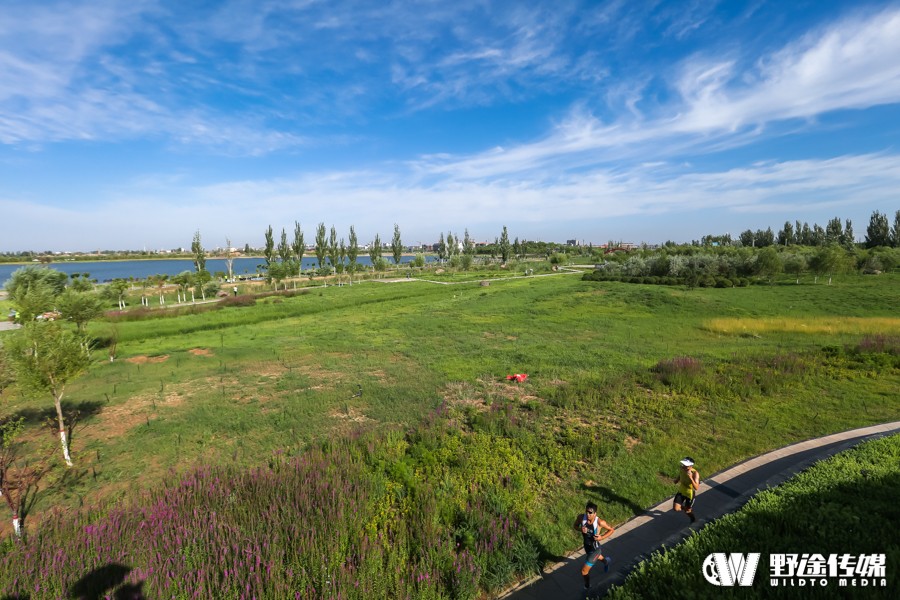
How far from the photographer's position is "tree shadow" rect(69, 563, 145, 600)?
5720mm

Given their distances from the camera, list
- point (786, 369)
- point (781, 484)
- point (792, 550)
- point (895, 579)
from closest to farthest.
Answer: point (895, 579), point (792, 550), point (781, 484), point (786, 369)

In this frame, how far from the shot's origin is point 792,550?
18.5 ft

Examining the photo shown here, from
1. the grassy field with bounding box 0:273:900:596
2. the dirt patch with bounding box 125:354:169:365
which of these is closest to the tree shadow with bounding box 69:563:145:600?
the grassy field with bounding box 0:273:900:596

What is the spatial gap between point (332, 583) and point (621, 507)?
6.78m

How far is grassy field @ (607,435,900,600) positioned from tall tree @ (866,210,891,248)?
12899cm

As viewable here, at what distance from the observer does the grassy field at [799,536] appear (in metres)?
5.04

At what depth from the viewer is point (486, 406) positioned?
15484 mm

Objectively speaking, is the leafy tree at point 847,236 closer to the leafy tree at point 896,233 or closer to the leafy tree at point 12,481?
the leafy tree at point 896,233

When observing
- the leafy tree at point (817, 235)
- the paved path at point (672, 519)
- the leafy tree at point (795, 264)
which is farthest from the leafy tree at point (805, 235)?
the paved path at point (672, 519)

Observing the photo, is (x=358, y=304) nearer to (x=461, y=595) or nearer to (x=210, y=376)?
(x=210, y=376)

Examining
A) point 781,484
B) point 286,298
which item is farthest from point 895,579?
point 286,298

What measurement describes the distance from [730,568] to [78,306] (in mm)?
35418

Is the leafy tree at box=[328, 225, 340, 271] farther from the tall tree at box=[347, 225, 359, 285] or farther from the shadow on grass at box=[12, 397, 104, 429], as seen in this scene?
the shadow on grass at box=[12, 397, 104, 429]

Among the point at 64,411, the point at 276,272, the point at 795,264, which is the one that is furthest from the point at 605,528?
the point at 795,264
